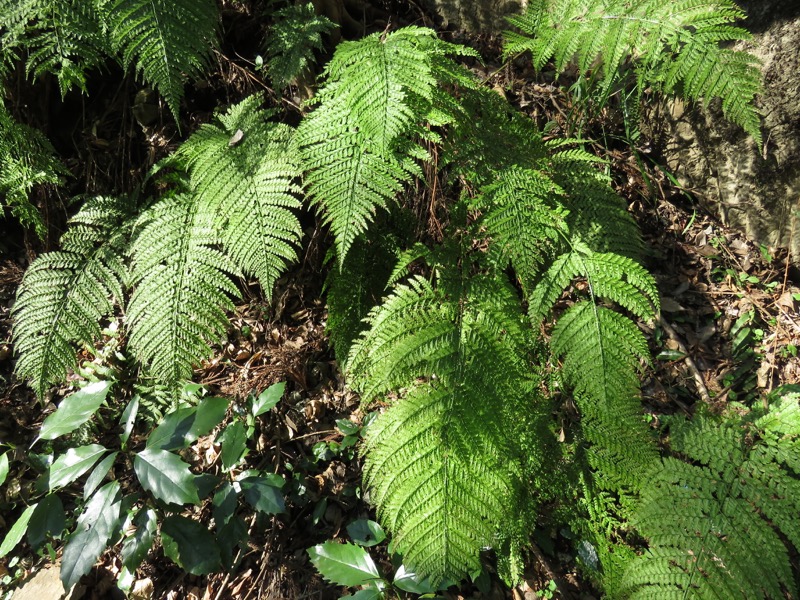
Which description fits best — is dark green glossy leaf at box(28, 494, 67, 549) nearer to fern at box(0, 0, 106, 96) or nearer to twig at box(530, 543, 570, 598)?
fern at box(0, 0, 106, 96)

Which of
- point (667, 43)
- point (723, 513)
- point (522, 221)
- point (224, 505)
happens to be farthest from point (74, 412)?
point (667, 43)

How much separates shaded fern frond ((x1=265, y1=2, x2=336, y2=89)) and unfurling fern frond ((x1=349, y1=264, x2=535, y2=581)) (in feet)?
3.71

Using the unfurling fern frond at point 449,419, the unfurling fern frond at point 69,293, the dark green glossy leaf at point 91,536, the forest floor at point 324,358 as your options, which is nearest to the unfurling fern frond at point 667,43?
the forest floor at point 324,358

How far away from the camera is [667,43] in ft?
6.71

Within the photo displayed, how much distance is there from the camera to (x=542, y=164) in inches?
83.8

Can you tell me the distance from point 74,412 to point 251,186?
1.09m

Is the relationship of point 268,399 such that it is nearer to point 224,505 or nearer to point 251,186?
point 224,505

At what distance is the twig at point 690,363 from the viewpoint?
8.50 ft

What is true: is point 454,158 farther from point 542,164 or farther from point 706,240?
point 706,240

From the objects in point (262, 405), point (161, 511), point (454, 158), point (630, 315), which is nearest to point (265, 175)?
point (454, 158)

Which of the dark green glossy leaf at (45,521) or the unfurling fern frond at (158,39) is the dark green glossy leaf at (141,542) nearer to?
the dark green glossy leaf at (45,521)

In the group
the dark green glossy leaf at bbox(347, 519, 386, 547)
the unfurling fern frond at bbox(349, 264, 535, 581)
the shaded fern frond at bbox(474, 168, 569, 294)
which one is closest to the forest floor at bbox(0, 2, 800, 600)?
the dark green glossy leaf at bbox(347, 519, 386, 547)

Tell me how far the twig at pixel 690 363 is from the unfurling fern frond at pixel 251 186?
1.92 metres

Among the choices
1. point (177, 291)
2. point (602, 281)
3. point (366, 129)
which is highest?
point (366, 129)
